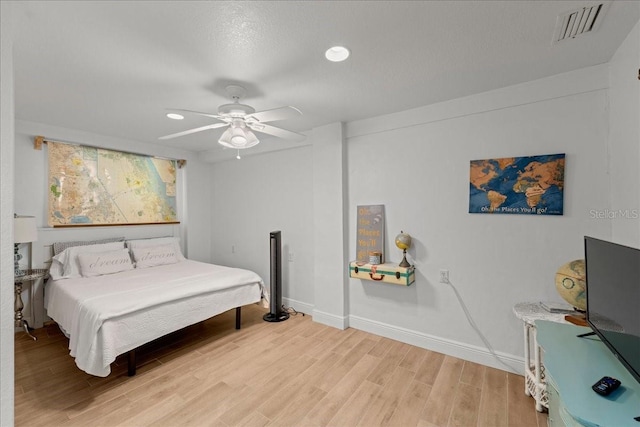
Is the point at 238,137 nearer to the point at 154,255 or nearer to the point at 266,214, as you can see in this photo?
the point at 266,214

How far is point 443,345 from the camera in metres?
2.70

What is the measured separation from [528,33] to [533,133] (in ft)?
3.09

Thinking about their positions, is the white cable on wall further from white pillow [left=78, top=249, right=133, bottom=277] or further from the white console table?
white pillow [left=78, top=249, right=133, bottom=277]

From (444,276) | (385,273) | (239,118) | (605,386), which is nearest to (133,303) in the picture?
(239,118)

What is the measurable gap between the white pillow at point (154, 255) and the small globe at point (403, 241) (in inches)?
128

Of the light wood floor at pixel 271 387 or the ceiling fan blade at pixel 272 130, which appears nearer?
the light wood floor at pixel 271 387

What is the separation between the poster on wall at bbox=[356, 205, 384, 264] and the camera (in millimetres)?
3104

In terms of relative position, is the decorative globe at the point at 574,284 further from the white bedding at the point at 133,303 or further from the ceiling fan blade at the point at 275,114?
the white bedding at the point at 133,303

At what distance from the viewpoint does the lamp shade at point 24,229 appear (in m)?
2.65


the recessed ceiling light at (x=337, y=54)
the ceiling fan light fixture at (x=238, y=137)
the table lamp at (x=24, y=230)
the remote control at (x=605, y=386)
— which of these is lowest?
the remote control at (x=605, y=386)

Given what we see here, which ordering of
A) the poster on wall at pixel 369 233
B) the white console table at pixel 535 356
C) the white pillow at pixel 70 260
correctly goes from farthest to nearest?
the white pillow at pixel 70 260
the poster on wall at pixel 369 233
the white console table at pixel 535 356

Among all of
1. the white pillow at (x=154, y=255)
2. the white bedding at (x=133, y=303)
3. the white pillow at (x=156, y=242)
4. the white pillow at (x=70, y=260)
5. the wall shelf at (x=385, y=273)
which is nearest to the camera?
the white bedding at (x=133, y=303)

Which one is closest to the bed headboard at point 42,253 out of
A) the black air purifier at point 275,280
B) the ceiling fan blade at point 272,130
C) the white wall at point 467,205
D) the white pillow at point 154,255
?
the white pillow at point 154,255

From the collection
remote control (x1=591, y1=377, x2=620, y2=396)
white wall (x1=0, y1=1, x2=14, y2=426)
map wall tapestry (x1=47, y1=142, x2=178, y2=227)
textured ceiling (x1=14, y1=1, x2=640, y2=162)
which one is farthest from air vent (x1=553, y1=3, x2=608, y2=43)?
map wall tapestry (x1=47, y1=142, x2=178, y2=227)
